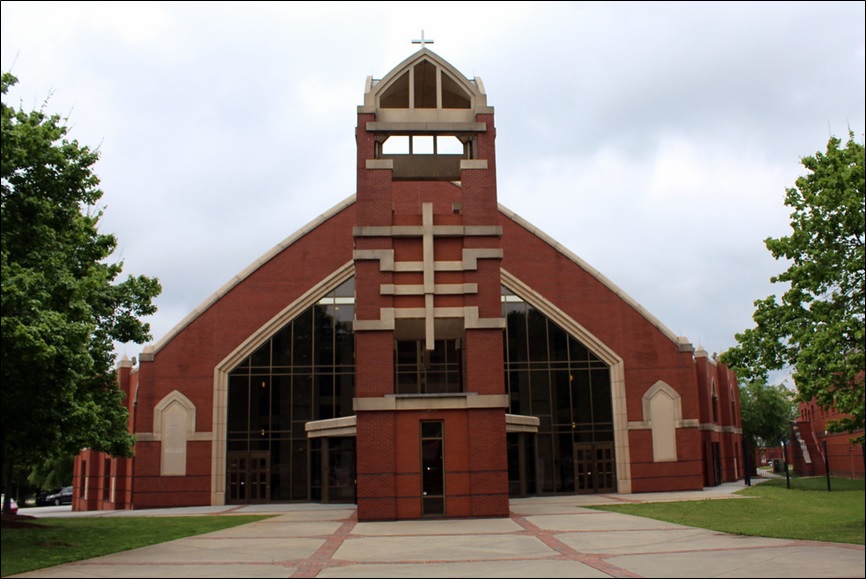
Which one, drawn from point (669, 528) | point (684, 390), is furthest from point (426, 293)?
point (684, 390)

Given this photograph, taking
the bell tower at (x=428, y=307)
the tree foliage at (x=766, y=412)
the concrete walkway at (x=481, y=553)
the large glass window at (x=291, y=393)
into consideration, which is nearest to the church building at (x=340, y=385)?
the large glass window at (x=291, y=393)

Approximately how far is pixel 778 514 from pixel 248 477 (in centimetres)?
2437

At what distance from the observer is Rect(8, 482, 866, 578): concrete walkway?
47.0 ft

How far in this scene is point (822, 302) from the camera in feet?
65.4

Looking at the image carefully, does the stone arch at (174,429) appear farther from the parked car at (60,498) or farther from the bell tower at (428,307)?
the parked car at (60,498)

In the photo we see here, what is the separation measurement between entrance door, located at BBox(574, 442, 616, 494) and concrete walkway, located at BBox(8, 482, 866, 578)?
1470 cm

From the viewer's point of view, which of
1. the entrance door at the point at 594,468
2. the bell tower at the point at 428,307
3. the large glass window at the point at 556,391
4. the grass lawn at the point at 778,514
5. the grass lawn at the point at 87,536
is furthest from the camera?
the large glass window at the point at 556,391

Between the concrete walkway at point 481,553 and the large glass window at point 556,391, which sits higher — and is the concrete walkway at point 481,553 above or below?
below

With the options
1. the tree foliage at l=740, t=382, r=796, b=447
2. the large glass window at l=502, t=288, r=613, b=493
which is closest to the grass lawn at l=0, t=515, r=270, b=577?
the large glass window at l=502, t=288, r=613, b=493

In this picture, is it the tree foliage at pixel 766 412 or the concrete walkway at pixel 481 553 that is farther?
the tree foliage at pixel 766 412

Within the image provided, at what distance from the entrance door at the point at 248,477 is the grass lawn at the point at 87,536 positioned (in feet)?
27.8

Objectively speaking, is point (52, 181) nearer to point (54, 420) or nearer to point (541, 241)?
point (54, 420)

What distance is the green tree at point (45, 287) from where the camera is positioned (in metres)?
18.5

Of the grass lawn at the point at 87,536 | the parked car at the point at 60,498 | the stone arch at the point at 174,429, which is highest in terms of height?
the stone arch at the point at 174,429
